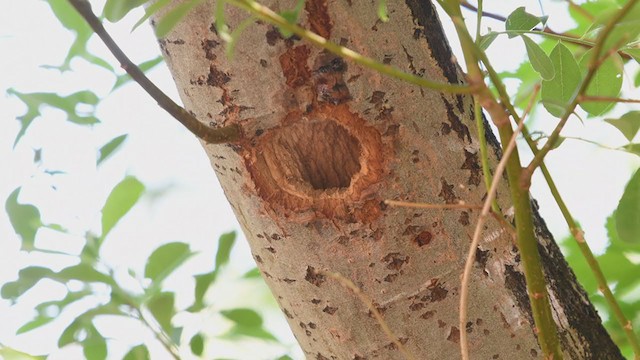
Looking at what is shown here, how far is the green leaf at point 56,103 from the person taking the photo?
66 centimetres

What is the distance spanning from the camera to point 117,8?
0.33 metres


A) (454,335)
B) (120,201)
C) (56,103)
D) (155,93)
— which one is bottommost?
(454,335)

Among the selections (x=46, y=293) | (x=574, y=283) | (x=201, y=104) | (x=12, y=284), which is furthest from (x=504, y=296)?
(x=46, y=293)

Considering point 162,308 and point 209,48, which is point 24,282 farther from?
point 209,48

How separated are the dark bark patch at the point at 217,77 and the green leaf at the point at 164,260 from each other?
0.65 ft

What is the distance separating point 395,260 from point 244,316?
0.24m

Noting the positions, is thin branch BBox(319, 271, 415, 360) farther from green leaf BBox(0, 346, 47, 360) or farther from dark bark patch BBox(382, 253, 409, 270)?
green leaf BBox(0, 346, 47, 360)

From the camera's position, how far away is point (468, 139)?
459 mm

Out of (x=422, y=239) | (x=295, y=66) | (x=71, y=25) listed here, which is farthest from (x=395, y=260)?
(x=71, y=25)

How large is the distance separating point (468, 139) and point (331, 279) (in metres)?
0.12

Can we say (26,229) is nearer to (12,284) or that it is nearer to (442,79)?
(12,284)

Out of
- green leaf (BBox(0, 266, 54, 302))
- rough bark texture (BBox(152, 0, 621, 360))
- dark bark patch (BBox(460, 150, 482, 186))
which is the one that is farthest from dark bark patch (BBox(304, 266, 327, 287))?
green leaf (BBox(0, 266, 54, 302))

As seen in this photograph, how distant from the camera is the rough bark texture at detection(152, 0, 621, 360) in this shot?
16.8 inches

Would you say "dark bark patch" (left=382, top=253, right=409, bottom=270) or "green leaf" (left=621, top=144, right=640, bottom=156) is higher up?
"dark bark patch" (left=382, top=253, right=409, bottom=270)
